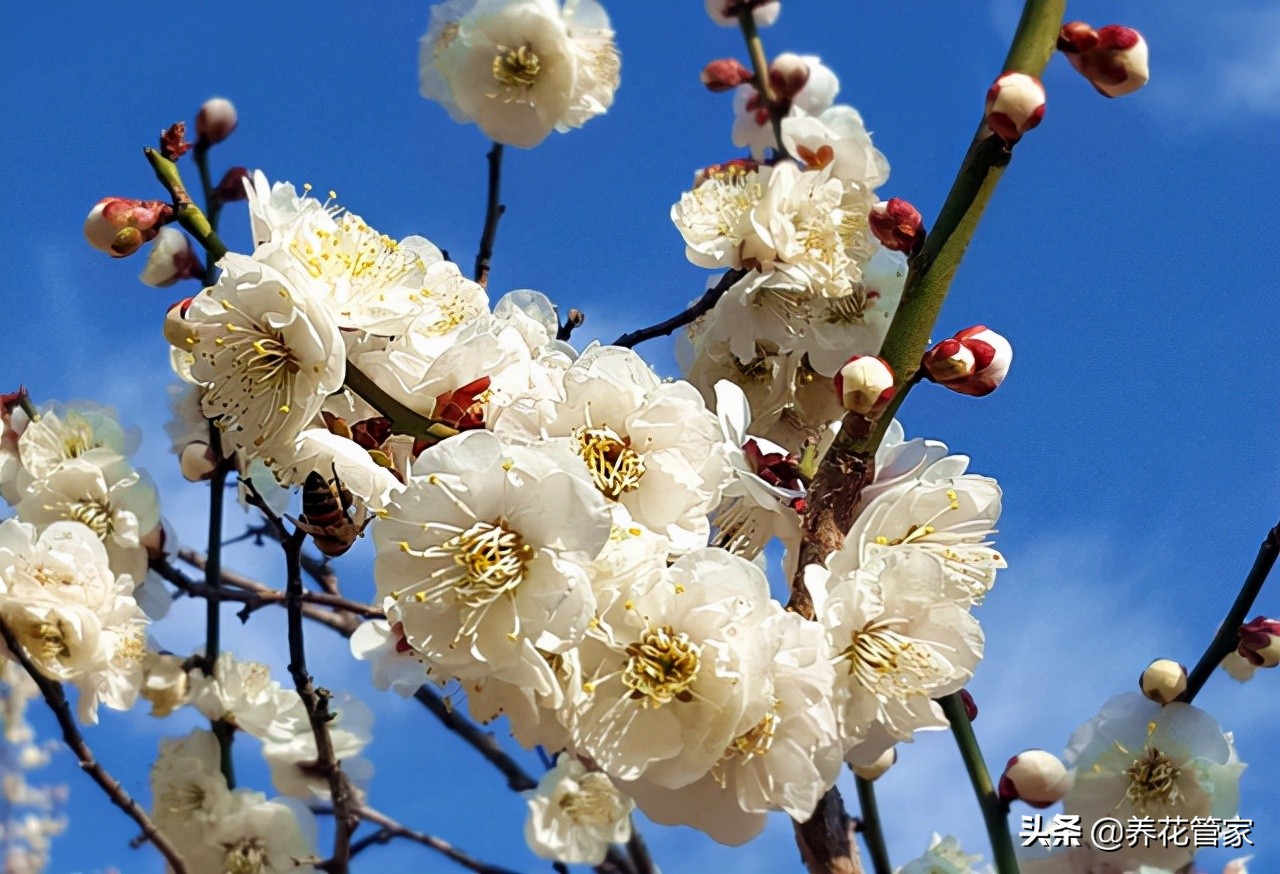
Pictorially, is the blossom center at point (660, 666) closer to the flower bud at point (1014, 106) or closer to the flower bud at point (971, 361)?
the flower bud at point (971, 361)

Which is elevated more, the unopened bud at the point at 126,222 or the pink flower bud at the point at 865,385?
the unopened bud at the point at 126,222

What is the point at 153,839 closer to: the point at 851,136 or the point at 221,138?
the point at 221,138

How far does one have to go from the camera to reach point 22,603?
75.0 inches

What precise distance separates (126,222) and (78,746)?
0.89 m

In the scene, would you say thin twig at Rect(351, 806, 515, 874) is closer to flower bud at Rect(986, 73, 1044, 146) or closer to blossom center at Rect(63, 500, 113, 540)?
blossom center at Rect(63, 500, 113, 540)

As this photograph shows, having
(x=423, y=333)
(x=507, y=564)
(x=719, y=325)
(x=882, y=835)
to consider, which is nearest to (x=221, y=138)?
(x=719, y=325)

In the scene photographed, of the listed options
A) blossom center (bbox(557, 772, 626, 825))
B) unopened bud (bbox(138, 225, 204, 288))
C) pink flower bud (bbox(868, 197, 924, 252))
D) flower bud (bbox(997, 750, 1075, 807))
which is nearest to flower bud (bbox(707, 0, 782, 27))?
unopened bud (bbox(138, 225, 204, 288))

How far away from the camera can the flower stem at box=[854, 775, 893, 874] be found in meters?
1.58

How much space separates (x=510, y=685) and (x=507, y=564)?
0.43 feet

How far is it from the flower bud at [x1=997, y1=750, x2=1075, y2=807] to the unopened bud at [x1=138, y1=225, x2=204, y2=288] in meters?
1.50

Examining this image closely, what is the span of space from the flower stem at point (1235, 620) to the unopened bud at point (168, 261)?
1690mm

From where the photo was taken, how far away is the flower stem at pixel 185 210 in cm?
116

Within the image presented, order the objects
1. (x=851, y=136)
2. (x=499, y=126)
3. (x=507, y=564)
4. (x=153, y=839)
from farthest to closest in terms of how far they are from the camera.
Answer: (x=499, y=126)
(x=851, y=136)
(x=153, y=839)
(x=507, y=564)

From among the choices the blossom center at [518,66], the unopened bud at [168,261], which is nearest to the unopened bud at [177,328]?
the unopened bud at [168,261]
